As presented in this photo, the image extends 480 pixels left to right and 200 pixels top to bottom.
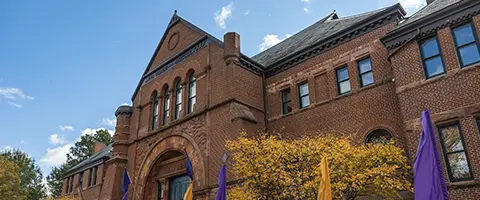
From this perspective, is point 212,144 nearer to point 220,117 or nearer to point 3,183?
point 220,117

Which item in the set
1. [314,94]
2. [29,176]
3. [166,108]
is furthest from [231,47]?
[29,176]

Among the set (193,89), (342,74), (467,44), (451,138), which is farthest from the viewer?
(193,89)

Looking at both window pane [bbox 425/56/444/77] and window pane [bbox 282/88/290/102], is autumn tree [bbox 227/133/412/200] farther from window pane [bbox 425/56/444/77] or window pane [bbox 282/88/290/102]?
window pane [bbox 282/88/290/102]

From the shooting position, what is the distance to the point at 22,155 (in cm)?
5244

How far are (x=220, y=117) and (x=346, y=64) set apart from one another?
6516 millimetres

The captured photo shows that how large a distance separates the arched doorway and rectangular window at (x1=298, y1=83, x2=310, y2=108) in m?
7.32

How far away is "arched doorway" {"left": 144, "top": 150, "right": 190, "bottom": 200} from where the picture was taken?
20594 millimetres

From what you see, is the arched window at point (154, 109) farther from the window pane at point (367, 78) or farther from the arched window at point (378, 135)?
the arched window at point (378, 135)

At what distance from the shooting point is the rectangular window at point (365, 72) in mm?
15804

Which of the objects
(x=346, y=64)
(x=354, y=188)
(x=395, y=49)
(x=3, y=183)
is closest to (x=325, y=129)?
(x=346, y=64)

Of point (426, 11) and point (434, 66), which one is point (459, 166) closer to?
point (434, 66)

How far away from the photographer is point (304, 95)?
59.8ft

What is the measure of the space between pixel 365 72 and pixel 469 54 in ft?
14.7

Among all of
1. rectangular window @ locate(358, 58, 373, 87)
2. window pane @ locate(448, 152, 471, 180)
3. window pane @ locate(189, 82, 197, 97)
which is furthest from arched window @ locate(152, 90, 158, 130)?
window pane @ locate(448, 152, 471, 180)
